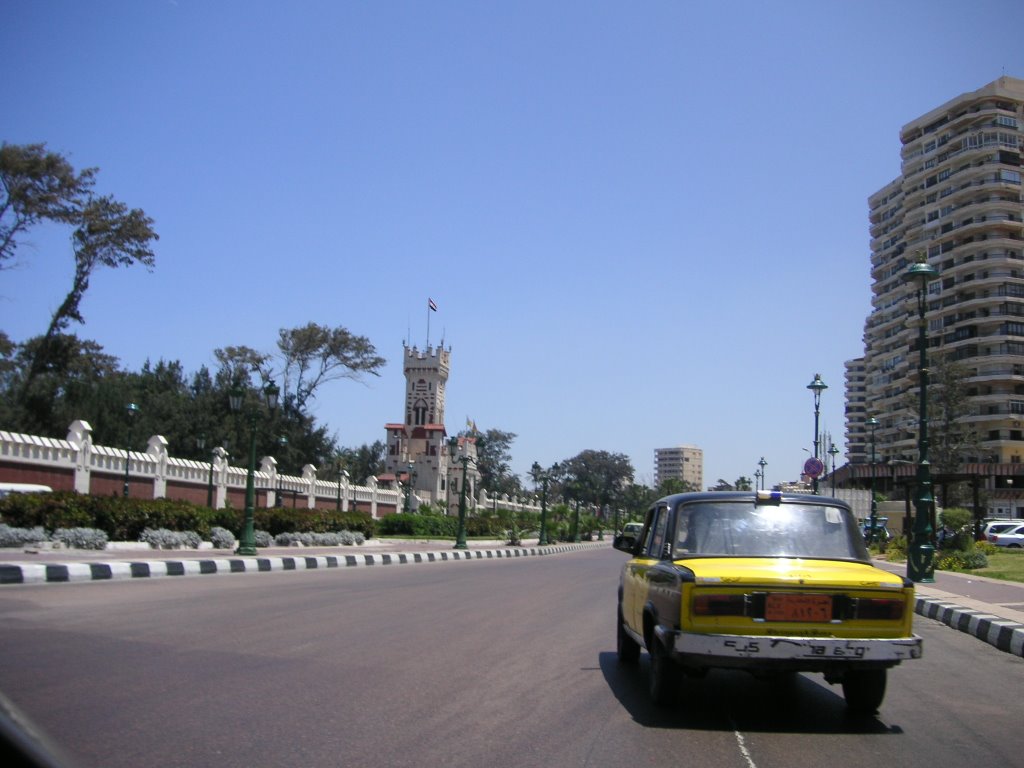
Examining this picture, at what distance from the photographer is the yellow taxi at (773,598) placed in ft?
18.6

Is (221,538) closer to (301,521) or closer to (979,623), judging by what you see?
(301,521)

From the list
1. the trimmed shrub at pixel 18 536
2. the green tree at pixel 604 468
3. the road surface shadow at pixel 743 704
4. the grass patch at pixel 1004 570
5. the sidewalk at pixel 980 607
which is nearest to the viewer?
the road surface shadow at pixel 743 704

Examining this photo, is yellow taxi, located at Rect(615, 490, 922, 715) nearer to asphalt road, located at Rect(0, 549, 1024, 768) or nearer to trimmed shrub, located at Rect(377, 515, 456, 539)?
asphalt road, located at Rect(0, 549, 1024, 768)

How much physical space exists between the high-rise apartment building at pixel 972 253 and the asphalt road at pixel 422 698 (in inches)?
2801

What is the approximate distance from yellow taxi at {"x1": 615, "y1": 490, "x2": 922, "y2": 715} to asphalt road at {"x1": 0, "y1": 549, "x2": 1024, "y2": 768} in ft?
1.50

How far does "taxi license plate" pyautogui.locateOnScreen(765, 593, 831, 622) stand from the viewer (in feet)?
18.7

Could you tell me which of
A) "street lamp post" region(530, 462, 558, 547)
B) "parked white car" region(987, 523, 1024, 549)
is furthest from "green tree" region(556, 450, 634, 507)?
"parked white car" region(987, 523, 1024, 549)

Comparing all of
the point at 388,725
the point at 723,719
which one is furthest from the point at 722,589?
the point at 388,725

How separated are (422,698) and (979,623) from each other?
8.64 metres

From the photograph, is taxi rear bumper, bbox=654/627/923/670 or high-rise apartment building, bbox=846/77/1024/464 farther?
high-rise apartment building, bbox=846/77/1024/464

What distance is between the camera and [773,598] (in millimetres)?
5715

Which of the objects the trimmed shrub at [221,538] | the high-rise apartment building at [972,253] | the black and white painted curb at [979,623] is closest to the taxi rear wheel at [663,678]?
the black and white painted curb at [979,623]

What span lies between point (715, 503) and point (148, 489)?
1272 inches

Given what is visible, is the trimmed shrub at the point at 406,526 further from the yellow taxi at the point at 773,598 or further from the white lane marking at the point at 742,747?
the white lane marking at the point at 742,747
